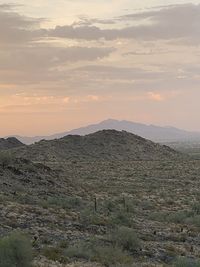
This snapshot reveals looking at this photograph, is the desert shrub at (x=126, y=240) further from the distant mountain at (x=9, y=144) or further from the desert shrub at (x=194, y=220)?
the distant mountain at (x=9, y=144)

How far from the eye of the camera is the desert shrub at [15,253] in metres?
14.2

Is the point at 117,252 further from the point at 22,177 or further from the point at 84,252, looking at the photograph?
the point at 22,177

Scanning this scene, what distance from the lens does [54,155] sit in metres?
82.7

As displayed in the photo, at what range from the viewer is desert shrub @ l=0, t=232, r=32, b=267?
559 inches

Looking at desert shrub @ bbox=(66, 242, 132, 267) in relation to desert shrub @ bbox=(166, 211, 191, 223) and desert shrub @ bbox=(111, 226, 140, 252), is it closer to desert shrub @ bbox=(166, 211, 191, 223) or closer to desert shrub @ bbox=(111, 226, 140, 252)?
desert shrub @ bbox=(111, 226, 140, 252)

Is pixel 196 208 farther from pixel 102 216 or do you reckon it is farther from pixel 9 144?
pixel 9 144

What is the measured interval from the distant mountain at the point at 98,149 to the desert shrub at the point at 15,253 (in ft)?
199

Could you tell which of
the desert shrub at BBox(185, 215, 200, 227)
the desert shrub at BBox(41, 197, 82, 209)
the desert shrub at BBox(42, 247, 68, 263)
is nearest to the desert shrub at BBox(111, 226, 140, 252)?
the desert shrub at BBox(42, 247, 68, 263)

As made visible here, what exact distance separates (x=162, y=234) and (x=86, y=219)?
3774 mm

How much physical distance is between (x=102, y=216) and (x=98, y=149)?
6539 cm

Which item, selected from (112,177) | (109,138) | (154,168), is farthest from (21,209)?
(109,138)

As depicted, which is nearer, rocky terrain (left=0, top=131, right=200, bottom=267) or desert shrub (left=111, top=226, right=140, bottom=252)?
rocky terrain (left=0, top=131, right=200, bottom=267)

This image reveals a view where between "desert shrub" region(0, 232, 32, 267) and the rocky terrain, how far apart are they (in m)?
0.68

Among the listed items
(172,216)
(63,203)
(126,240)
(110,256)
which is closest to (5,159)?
(63,203)
